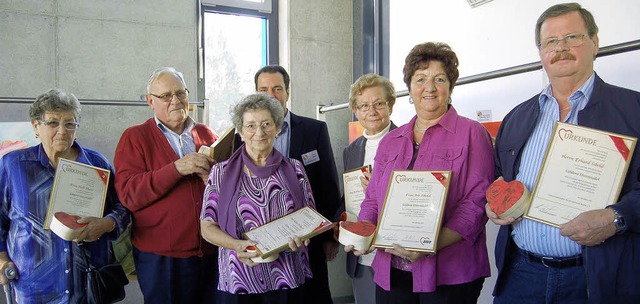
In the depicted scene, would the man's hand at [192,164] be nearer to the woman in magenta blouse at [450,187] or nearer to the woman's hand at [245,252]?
the woman's hand at [245,252]

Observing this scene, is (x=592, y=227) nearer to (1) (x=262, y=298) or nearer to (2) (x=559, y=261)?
(2) (x=559, y=261)

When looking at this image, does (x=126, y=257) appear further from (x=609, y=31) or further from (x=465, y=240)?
(x=609, y=31)

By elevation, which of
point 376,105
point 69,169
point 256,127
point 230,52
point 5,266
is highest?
point 230,52

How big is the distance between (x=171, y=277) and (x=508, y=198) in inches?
62.0

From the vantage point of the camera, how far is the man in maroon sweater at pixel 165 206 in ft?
7.47

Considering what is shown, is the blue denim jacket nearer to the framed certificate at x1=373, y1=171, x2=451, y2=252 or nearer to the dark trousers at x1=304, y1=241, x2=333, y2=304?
the dark trousers at x1=304, y1=241, x2=333, y2=304

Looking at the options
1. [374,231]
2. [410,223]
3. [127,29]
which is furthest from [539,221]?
[127,29]

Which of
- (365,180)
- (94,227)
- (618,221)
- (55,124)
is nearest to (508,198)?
(618,221)

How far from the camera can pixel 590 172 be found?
4.93 ft

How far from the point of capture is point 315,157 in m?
2.64

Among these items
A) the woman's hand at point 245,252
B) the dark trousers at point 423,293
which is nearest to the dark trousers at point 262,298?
the woman's hand at point 245,252

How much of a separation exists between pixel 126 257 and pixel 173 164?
0.78 m

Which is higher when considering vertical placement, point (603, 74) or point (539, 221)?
point (603, 74)

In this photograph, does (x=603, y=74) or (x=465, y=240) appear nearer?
(x=465, y=240)
